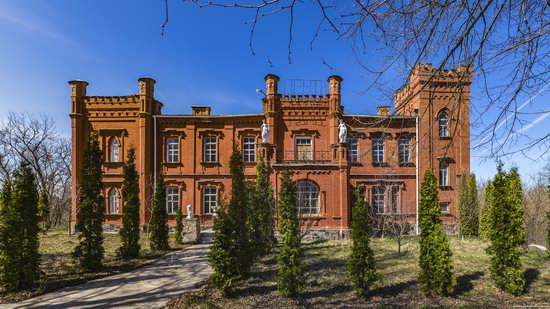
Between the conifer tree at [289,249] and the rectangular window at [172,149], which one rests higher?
the rectangular window at [172,149]

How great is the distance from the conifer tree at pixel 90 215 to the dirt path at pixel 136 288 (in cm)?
139

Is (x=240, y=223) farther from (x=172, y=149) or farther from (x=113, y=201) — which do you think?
(x=113, y=201)

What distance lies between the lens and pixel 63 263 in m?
12.7

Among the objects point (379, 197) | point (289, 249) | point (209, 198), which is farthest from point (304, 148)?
point (289, 249)

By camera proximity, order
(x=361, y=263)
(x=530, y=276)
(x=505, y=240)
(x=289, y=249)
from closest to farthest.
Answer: (x=361, y=263)
(x=289, y=249)
(x=505, y=240)
(x=530, y=276)

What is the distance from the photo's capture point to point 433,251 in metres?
9.55

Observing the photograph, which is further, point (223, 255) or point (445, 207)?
point (445, 207)

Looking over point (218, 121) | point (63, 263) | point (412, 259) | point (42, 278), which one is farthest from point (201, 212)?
point (412, 259)

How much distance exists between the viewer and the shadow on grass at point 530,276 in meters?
10.2

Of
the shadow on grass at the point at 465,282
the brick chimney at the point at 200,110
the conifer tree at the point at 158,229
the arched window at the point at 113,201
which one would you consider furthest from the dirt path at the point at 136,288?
the brick chimney at the point at 200,110

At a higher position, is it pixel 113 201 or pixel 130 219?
pixel 130 219

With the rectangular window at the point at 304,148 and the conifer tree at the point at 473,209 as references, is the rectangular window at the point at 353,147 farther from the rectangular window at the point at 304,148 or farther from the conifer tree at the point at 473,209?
the conifer tree at the point at 473,209

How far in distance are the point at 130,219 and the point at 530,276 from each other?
15030mm

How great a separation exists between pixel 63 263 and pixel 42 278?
2784mm
